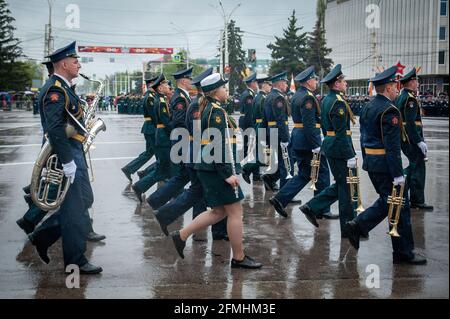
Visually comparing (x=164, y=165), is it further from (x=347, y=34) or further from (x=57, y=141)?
(x=347, y=34)

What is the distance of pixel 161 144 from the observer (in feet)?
32.8

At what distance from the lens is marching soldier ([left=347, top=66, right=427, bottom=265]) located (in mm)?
6434

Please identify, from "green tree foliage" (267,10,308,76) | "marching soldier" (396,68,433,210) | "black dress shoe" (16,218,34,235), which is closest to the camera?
"black dress shoe" (16,218,34,235)

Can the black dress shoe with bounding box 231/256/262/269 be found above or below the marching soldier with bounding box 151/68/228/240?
below

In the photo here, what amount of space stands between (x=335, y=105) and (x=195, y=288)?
308 centimetres

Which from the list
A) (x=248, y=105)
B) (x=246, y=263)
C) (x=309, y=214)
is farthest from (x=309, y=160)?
(x=248, y=105)

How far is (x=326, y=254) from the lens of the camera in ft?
22.7

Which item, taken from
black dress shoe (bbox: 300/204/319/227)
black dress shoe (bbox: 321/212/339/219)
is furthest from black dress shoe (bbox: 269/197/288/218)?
black dress shoe (bbox: 300/204/319/227)

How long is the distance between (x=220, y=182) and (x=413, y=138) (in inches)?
157

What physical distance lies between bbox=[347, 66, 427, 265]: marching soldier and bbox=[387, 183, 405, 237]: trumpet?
0.18ft

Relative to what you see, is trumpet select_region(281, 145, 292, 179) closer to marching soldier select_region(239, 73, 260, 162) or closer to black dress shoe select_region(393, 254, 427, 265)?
marching soldier select_region(239, 73, 260, 162)

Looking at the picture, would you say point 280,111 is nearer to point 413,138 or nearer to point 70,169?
point 413,138

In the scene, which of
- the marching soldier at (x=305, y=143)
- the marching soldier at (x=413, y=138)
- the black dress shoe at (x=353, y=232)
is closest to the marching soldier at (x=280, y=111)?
the marching soldier at (x=305, y=143)
